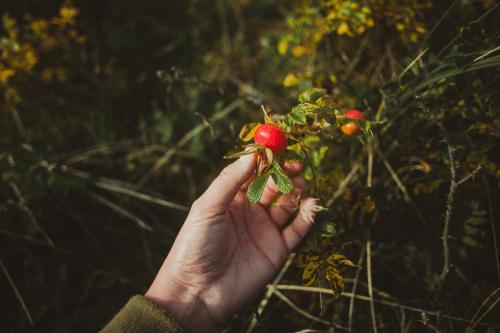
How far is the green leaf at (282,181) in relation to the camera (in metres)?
0.94

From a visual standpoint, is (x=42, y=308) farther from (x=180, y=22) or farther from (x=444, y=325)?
(x=180, y=22)

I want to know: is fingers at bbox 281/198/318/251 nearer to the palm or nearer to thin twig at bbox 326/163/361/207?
the palm

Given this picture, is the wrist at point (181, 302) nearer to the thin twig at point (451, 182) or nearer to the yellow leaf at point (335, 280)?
the yellow leaf at point (335, 280)

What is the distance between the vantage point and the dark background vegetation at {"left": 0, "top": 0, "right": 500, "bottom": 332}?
1321 mm

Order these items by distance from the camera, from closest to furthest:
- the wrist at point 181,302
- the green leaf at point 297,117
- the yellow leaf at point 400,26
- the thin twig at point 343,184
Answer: the green leaf at point 297,117, the wrist at point 181,302, the yellow leaf at point 400,26, the thin twig at point 343,184

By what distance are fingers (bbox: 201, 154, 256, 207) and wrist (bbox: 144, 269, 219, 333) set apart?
39 cm

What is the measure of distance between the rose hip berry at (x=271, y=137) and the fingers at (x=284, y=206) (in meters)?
0.35

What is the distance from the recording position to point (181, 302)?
1.26m

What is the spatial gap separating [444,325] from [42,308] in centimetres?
190

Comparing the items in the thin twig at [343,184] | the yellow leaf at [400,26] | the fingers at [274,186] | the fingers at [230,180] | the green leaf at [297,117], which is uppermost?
the yellow leaf at [400,26]

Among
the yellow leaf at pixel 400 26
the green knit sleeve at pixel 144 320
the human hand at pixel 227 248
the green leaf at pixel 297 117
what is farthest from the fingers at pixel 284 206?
the yellow leaf at pixel 400 26

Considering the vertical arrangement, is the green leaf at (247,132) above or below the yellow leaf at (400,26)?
below

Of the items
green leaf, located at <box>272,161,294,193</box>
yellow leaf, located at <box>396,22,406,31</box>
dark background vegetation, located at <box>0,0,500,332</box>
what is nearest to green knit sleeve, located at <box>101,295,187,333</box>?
dark background vegetation, located at <box>0,0,500,332</box>

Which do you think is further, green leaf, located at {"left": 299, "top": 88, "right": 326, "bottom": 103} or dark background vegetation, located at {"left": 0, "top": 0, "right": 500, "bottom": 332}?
dark background vegetation, located at {"left": 0, "top": 0, "right": 500, "bottom": 332}
